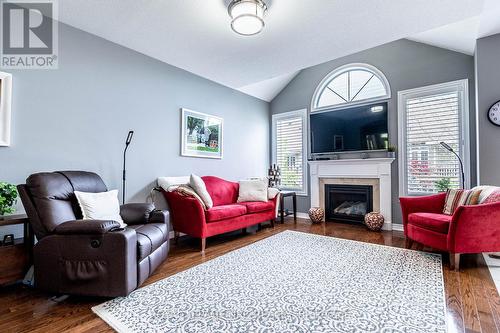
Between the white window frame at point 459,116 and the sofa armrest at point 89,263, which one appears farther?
the white window frame at point 459,116

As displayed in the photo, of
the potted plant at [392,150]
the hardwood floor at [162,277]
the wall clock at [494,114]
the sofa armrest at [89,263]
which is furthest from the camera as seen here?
the potted plant at [392,150]

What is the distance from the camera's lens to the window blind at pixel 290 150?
5.53 meters

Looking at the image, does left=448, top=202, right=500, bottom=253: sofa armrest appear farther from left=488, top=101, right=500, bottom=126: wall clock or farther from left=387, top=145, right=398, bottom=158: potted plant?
left=387, top=145, right=398, bottom=158: potted plant

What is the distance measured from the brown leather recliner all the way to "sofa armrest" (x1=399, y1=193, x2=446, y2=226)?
319cm

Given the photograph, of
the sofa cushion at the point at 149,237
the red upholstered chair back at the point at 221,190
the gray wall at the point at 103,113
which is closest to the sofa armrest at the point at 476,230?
the sofa cushion at the point at 149,237

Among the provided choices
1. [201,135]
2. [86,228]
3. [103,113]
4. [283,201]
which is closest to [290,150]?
[283,201]

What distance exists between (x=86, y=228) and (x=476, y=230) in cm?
354

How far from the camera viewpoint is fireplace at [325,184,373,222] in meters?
4.65

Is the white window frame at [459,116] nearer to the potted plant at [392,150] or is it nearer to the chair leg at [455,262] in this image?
the potted plant at [392,150]

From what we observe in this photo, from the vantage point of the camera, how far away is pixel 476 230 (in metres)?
2.50

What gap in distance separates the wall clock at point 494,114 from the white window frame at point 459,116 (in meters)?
0.51

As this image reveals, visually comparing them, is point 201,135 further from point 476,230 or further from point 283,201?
point 476,230

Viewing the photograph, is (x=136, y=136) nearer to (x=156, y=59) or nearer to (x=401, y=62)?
(x=156, y=59)

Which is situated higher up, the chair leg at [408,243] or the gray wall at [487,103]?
the gray wall at [487,103]
